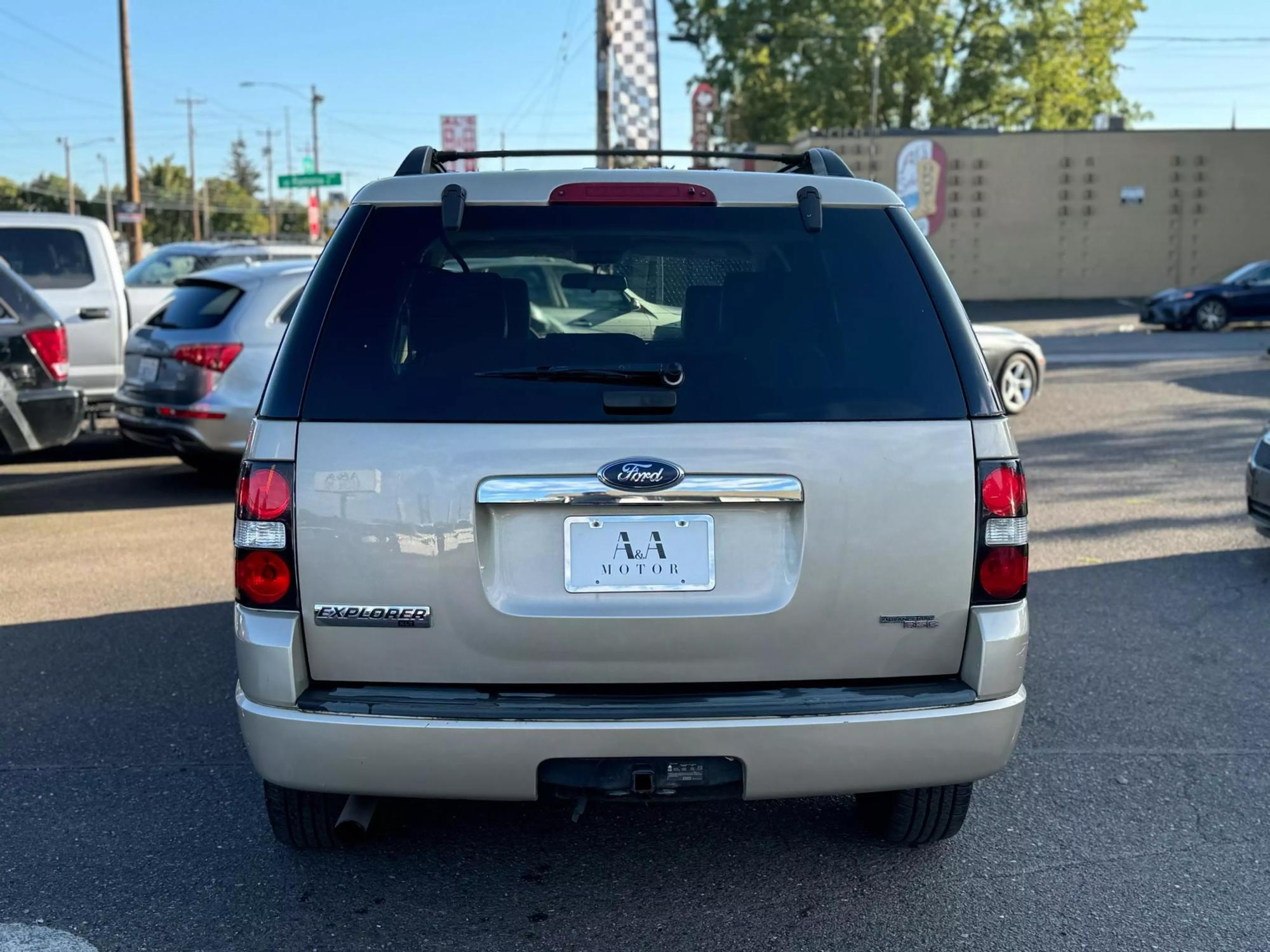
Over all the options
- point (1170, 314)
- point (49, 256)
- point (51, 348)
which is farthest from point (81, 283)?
point (1170, 314)

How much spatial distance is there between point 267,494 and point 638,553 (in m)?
0.88

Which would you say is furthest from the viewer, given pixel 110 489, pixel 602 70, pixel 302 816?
pixel 602 70

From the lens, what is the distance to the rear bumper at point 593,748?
288 centimetres

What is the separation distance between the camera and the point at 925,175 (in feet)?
123

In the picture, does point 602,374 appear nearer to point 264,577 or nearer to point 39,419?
point 264,577

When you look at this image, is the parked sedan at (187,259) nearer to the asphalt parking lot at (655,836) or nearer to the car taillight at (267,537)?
the asphalt parking lot at (655,836)

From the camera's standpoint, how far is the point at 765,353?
119 inches

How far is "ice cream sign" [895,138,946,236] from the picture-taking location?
36969 mm

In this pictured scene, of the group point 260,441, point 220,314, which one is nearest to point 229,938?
point 260,441

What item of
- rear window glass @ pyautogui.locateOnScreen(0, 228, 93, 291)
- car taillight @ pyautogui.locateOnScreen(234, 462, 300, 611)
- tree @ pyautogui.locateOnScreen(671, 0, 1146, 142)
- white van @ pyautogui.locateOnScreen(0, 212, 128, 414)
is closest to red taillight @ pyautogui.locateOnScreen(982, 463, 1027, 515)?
car taillight @ pyautogui.locateOnScreen(234, 462, 300, 611)

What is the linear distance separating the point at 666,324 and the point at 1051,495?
633 centimetres

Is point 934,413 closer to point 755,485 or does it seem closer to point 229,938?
point 755,485

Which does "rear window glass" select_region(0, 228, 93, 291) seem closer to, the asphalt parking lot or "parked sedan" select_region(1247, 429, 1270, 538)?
the asphalt parking lot

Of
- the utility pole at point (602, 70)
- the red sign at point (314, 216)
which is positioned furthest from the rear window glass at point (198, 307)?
the red sign at point (314, 216)
